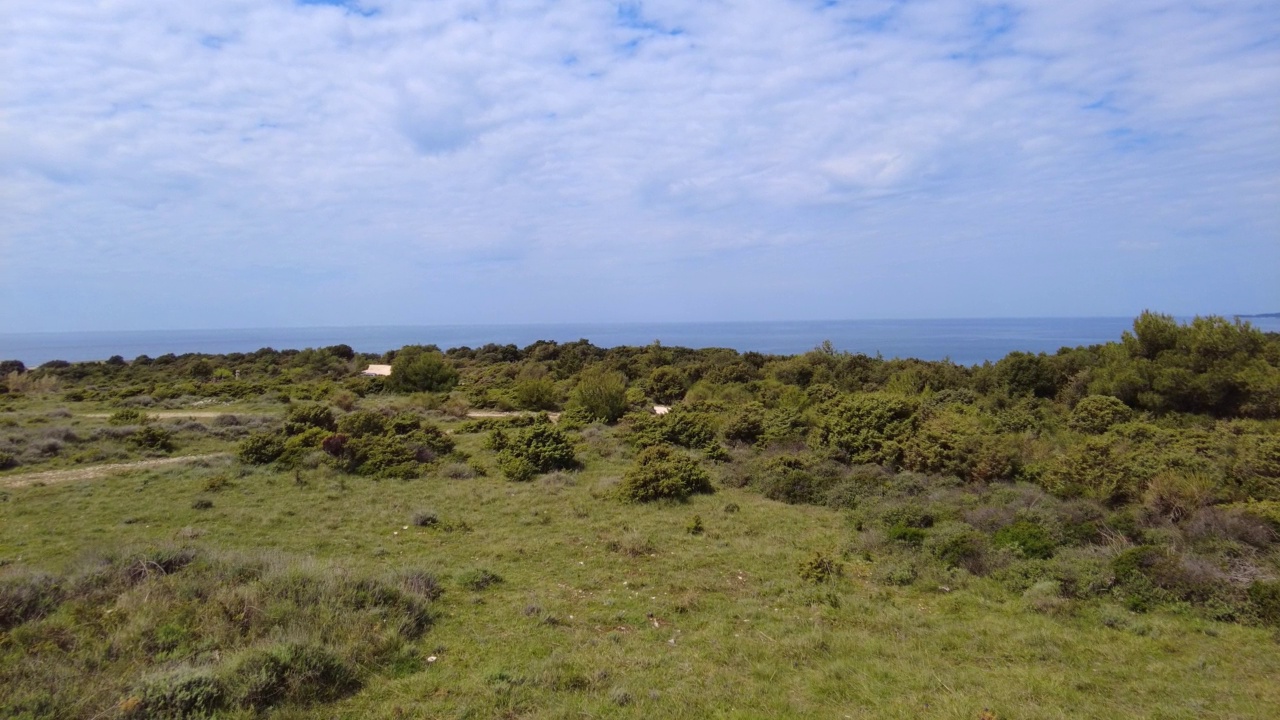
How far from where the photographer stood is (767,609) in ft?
24.0

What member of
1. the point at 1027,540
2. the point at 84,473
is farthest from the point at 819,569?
the point at 84,473

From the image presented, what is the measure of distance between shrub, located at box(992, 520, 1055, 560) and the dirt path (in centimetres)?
1720

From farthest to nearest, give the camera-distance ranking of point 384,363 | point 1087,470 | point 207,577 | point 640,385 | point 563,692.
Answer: point 384,363 → point 640,385 → point 1087,470 → point 207,577 → point 563,692

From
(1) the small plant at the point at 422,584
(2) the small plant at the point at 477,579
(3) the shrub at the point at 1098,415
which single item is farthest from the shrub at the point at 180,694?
(3) the shrub at the point at 1098,415

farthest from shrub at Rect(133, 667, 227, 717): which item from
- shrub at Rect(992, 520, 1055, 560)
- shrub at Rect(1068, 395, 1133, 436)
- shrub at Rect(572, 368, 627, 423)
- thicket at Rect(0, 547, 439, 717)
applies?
shrub at Rect(1068, 395, 1133, 436)

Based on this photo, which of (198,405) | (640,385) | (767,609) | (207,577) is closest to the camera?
(207,577)

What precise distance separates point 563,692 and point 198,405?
2977cm

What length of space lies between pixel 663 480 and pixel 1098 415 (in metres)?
12.5

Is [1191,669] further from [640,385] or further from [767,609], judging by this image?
[640,385]

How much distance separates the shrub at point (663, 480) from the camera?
13.1 metres

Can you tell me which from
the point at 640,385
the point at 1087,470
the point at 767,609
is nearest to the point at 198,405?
the point at 640,385

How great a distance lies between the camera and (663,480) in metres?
13.3

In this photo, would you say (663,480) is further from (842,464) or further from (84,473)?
(84,473)

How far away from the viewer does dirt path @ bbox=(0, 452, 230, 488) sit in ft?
43.3
